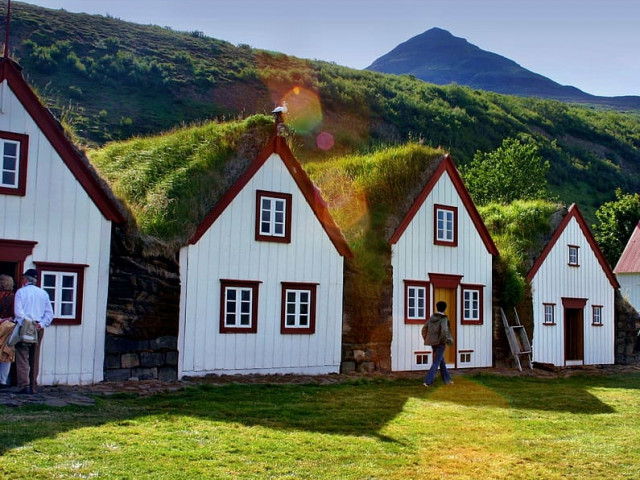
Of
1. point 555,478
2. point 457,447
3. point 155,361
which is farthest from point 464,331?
point 555,478

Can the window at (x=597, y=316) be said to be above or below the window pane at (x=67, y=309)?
above

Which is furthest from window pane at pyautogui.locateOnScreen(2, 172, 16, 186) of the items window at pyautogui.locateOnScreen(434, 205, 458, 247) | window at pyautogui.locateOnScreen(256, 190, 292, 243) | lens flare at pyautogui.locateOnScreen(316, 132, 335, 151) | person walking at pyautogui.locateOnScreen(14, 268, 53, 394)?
lens flare at pyautogui.locateOnScreen(316, 132, 335, 151)

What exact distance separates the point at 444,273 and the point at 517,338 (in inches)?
145

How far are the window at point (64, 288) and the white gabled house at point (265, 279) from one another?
243 centimetres

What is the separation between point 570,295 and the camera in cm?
2748

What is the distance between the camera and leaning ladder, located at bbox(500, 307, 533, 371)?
24312mm

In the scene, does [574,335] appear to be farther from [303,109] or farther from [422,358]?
[303,109]

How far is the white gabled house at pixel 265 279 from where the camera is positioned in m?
18.2

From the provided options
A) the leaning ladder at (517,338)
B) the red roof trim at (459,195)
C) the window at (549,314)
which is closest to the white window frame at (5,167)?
the red roof trim at (459,195)

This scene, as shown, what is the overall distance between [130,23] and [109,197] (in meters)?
66.7

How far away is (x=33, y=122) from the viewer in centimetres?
1619

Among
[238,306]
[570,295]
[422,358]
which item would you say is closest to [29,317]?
[238,306]

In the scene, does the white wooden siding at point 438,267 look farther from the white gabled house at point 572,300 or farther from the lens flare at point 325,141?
the lens flare at point 325,141

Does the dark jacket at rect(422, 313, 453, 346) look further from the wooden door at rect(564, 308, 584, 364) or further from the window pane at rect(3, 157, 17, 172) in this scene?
the wooden door at rect(564, 308, 584, 364)
